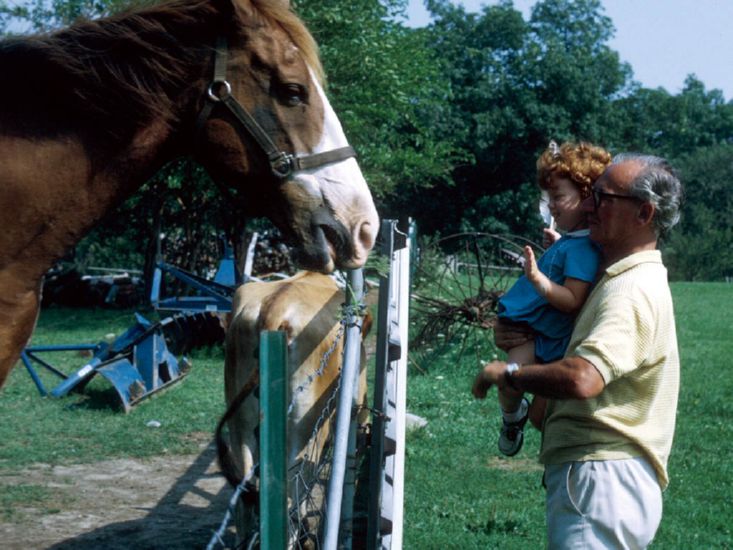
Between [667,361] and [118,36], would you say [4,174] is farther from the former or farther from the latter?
[667,361]

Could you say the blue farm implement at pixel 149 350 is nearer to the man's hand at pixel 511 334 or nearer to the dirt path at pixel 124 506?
the dirt path at pixel 124 506

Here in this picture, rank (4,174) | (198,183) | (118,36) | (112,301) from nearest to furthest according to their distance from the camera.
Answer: (4,174) → (118,36) → (198,183) → (112,301)

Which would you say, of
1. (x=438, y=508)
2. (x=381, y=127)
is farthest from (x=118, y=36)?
(x=381, y=127)

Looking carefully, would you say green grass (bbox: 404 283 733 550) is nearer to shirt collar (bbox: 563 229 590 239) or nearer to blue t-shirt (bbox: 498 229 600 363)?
blue t-shirt (bbox: 498 229 600 363)

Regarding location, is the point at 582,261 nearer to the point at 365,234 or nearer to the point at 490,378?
the point at 490,378

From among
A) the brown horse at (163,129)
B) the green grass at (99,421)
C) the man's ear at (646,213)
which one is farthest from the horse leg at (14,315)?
the green grass at (99,421)

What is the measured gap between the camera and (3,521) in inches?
209

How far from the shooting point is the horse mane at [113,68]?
240 centimetres

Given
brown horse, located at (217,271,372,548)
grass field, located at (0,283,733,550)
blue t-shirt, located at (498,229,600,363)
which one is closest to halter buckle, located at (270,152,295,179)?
blue t-shirt, located at (498,229,600,363)

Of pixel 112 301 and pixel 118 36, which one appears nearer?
pixel 118 36

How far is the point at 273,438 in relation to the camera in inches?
76.5

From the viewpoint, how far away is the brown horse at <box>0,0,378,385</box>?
2.37m

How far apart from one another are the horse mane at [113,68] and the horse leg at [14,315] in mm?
420

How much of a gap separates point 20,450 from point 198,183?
Answer: 770 cm
